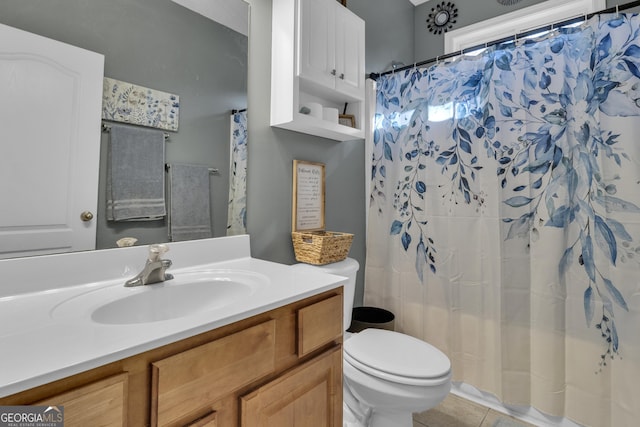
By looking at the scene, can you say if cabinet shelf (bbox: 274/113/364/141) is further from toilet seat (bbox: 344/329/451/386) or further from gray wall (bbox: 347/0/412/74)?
toilet seat (bbox: 344/329/451/386)

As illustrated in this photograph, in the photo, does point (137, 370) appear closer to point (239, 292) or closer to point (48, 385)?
point (48, 385)

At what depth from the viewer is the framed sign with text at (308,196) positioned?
5.41 feet

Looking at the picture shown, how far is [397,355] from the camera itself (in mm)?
1340

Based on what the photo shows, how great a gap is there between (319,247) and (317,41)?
38.1 inches

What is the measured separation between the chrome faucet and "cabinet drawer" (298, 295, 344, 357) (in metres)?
0.47

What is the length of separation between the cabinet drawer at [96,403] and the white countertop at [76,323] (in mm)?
35

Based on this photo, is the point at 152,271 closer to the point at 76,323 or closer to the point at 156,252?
the point at 156,252

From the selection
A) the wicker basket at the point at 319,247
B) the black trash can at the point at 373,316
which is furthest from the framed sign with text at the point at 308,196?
the black trash can at the point at 373,316

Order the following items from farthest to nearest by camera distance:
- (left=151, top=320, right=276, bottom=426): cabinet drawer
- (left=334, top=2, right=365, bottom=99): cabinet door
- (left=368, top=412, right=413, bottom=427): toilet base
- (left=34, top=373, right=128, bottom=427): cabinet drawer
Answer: (left=334, top=2, right=365, bottom=99): cabinet door, (left=368, top=412, right=413, bottom=427): toilet base, (left=151, top=320, right=276, bottom=426): cabinet drawer, (left=34, top=373, right=128, bottom=427): cabinet drawer

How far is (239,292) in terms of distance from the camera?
3.35 feet

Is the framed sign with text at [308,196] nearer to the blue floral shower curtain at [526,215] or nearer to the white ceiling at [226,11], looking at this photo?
the blue floral shower curtain at [526,215]

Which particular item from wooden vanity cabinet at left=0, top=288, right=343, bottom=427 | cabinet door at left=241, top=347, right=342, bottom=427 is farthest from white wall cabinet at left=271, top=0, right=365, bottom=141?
cabinet door at left=241, top=347, right=342, bottom=427

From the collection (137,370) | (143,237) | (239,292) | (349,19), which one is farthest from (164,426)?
(349,19)

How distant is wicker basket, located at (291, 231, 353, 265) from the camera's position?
4.94ft
